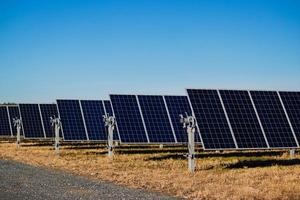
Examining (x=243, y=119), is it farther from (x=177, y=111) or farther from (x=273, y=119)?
(x=177, y=111)

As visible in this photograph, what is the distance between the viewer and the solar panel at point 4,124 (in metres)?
63.2

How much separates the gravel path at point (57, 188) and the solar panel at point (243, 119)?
31.0 feet

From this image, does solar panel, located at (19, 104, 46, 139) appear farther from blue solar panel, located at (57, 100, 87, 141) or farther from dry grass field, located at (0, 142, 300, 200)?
dry grass field, located at (0, 142, 300, 200)

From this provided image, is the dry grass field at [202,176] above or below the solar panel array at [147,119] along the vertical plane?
below

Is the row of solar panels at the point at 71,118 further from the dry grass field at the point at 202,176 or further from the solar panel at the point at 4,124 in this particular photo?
the solar panel at the point at 4,124

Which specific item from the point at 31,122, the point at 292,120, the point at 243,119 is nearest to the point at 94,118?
the point at 31,122

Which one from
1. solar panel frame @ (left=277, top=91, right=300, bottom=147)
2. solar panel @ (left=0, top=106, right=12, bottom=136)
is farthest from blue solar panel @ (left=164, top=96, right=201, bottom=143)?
solar panel @ (left=0, top=106, right=12, bottom=136)

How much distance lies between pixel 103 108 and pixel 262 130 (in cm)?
2207

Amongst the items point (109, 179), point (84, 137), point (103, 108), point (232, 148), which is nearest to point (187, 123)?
point (232, 148)

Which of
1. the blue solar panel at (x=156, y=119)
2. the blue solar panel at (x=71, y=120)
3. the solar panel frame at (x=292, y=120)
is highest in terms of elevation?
the blue solar panel at (x=71, y=120)

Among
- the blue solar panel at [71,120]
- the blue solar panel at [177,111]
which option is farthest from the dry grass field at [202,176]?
the blue solar panel at [71,120]

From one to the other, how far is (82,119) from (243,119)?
19755 mm

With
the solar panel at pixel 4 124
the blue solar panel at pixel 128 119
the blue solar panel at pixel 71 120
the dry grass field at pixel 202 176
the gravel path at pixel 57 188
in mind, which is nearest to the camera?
the gravel path at pixel 57 188

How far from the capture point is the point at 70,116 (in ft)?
141
